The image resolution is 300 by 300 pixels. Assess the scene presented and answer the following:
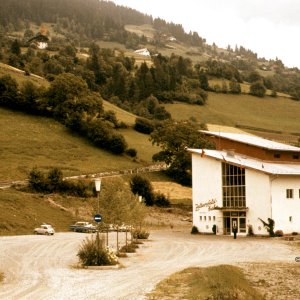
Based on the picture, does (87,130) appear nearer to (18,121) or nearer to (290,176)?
(18,121)

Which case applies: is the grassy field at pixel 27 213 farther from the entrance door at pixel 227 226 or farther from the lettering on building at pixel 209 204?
the entrance door at pixel 227 226

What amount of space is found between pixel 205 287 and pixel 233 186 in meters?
41.2

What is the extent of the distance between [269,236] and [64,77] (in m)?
61.2

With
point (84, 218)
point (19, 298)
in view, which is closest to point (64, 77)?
point (84, 218)

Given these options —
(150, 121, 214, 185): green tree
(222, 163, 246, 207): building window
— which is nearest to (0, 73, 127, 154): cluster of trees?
(150, 121, 214, 185): green tree

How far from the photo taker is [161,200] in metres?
81.2

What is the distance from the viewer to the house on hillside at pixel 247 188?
60781 millimetres

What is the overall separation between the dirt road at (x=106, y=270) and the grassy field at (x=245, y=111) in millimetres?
100089

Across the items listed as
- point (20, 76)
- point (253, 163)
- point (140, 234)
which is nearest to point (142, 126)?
point (20, 76)

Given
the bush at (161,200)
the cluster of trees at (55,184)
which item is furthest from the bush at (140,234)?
the bush at (161,200)

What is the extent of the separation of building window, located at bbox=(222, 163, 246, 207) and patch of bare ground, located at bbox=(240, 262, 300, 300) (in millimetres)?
28229

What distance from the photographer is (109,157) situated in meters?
99.5

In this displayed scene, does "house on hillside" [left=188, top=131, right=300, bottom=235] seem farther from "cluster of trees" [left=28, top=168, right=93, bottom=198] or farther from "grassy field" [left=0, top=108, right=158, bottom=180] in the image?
"grassy field" [left=0, top=108, right=158, bottom=180]

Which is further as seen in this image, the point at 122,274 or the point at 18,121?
the point at 18,121
